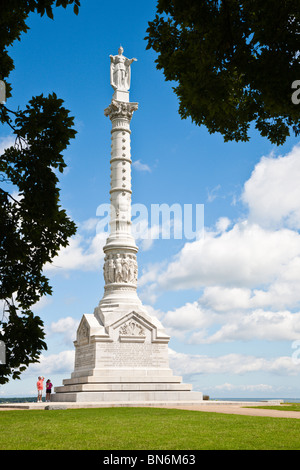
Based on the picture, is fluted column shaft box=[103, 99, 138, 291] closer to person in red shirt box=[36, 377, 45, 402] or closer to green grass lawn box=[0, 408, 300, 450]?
person in red shirt box=[36, 377, 45, 402]

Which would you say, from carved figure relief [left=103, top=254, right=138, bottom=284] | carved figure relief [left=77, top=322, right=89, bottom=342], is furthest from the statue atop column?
carved figure relief [left=77, top=322, right=89, bottom=342]

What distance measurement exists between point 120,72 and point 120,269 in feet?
46.7

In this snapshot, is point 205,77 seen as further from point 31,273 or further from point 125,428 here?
point 125,428

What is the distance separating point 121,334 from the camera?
30.8 metres

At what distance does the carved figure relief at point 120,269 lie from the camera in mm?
32875

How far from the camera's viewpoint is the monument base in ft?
91.5

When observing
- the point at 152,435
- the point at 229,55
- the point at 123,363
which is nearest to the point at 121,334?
the point at 123,363

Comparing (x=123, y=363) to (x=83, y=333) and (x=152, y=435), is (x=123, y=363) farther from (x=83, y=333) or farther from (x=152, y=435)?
(x=152, y=435)

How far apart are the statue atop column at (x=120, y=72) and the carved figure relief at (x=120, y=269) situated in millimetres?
12107

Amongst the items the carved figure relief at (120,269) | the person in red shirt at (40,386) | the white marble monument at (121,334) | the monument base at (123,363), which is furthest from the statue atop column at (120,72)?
the person in red shirt at (40,386)

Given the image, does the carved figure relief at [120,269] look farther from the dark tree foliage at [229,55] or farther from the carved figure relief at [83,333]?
the dark tree foliage at [229,55]

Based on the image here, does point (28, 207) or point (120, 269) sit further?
point (120, 269)

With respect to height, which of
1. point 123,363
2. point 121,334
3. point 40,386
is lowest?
point 40,386
